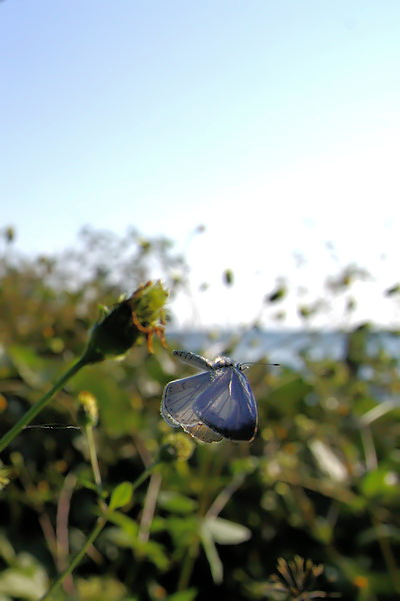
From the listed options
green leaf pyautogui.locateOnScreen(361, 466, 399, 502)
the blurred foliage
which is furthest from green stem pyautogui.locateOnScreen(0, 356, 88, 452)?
green leaf pyautogui.locateOnScreen(361, 466, 399, 502)

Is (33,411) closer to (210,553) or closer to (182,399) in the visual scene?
(182,399)

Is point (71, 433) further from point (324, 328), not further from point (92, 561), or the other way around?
point (324, 328)

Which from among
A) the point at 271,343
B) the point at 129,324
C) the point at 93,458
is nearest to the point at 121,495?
the point at 93,458

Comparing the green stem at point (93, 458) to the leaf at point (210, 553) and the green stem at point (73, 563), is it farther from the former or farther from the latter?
the leaf at point (210, 553)

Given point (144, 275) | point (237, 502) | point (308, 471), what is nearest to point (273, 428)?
point (308, 471)

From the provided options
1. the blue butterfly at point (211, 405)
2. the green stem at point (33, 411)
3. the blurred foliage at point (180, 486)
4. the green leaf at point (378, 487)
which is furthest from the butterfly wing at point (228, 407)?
the green leaf at point (378, 487)

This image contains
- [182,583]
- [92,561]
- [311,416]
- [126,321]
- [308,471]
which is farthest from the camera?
[311,416]

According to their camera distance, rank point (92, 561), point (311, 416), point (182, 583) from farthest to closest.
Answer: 1. point (311, 416)
2. point (92, 561)
3. point (182, 583)

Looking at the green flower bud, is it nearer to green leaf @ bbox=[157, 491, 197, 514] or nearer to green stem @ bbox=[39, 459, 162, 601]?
green stem @ bbox=[39, 459, 162, 601]
